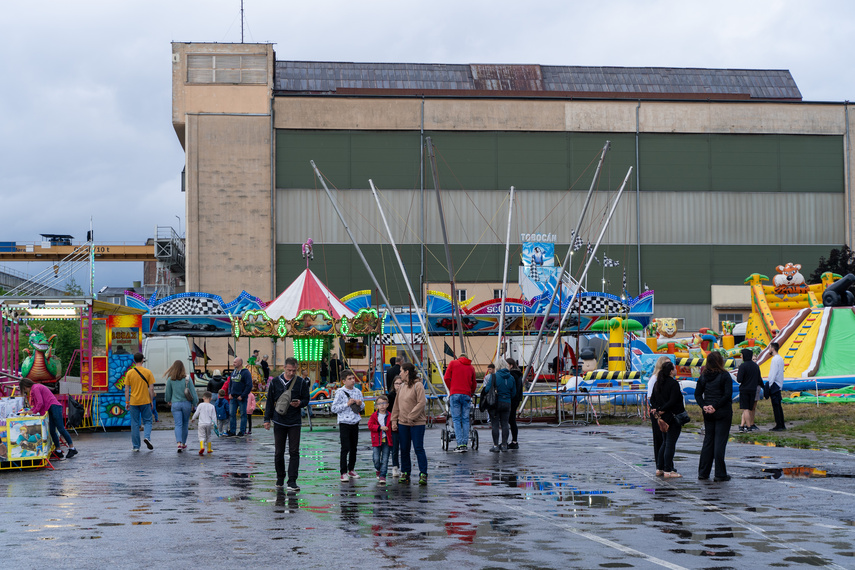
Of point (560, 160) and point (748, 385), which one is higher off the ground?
point (560, 160)

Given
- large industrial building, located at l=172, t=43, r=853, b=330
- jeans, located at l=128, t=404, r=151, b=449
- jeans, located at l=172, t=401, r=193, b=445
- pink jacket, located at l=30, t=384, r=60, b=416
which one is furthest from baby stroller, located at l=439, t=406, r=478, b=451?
large industrial building, located at l=172, t=43, r=853, b=330

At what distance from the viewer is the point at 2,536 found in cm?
941

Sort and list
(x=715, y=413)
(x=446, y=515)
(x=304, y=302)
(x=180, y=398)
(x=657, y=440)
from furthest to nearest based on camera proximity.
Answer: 1. (x=304, y=302)
2. (x=180, y=398)
3. (x=657, y=440)
4. (x=715, y=413)
5. (x=446, y=515)

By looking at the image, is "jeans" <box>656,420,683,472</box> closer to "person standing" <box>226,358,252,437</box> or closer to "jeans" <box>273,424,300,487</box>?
"jeans" <box>273,424,300,487</box>

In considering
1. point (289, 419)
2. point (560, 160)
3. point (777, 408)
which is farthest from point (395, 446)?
point (560, 160)

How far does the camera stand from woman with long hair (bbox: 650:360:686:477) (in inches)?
549

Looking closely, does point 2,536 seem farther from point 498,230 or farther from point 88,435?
point 498,230

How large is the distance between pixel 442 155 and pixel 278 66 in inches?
581

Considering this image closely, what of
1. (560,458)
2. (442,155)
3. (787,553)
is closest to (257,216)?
(442,155)

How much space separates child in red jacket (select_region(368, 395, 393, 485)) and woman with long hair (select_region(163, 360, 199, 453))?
5428 millimetres

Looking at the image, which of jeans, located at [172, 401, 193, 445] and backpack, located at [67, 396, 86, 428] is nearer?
jeans, located at [172, 401, 193, 445]

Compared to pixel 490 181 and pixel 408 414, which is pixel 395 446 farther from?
pixel 490 181

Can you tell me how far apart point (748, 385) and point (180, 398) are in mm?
10978

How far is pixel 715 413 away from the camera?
44.9 ft
